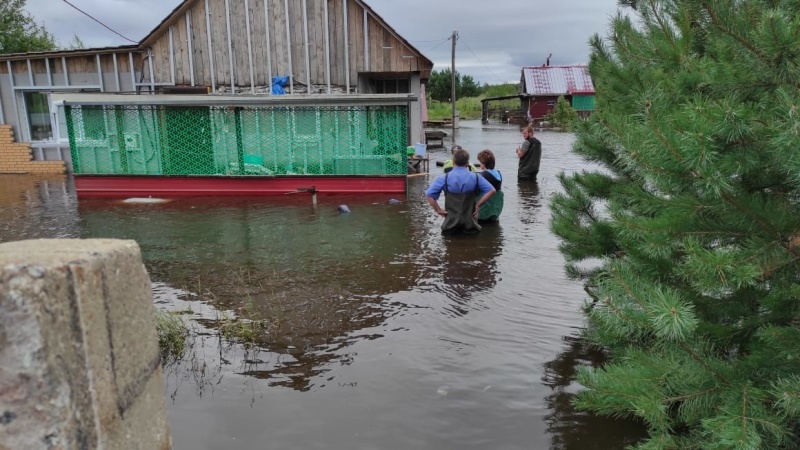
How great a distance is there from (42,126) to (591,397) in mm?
19255

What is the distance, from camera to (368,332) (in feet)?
17.5

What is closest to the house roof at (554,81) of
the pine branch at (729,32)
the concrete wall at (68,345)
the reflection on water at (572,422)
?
the reflection on water at (572,422)

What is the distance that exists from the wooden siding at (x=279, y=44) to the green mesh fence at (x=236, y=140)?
3.49 meters

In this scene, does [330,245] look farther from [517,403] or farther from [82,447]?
[82,447]

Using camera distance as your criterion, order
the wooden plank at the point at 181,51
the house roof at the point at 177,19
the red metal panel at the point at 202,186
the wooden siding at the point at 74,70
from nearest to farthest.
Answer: the red metal panel at the point at 202,186, the house roof at the point at 177,19, the wooden plank at the point at 181,51, the wooden siding at the point at 74,70

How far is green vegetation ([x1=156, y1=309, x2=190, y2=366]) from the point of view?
15.7 ft

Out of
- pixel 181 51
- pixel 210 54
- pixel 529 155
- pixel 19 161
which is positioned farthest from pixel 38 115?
pixel 529 155

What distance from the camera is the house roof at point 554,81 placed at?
51094mm

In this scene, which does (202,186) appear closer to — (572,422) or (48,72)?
(48,72)

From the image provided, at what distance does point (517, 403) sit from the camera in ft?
13.5

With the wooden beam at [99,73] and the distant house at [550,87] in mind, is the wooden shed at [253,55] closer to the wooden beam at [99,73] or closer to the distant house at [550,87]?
the wooden beam at [99,73]

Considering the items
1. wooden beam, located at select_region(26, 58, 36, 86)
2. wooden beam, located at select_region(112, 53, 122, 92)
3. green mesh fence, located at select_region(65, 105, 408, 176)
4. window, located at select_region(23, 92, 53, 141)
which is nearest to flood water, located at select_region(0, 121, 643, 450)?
green mesh fence, located at select_region(65, 105, 408, 176)

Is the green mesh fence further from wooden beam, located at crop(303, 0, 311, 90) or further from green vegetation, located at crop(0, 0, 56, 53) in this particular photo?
green vegetation, located at crop(0, 0, 56, 53)

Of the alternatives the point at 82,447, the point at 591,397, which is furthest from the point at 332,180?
the point at 82,447
